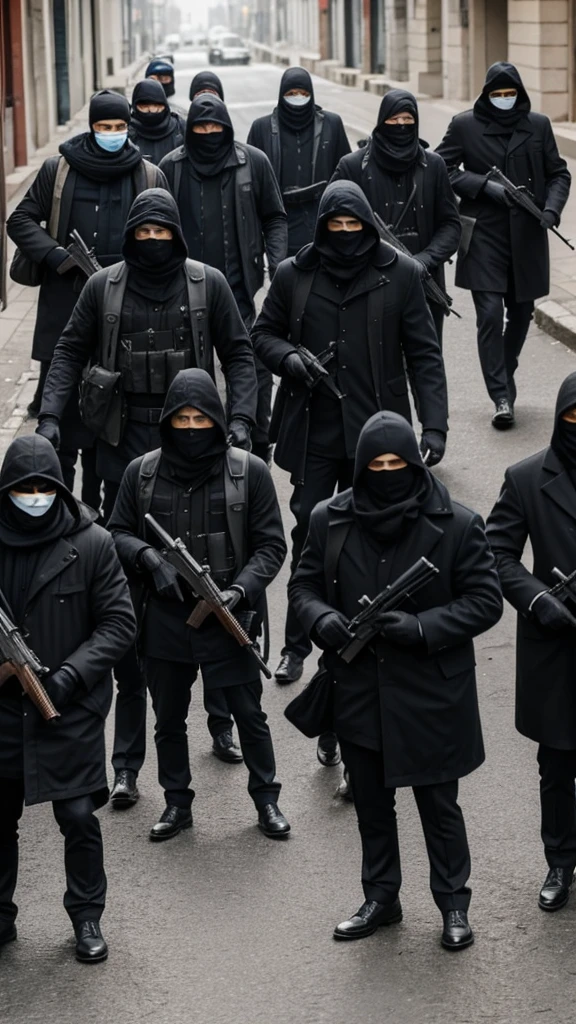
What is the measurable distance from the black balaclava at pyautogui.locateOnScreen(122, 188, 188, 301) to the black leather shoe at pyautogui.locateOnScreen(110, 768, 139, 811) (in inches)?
78.2

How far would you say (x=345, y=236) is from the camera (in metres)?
7.77

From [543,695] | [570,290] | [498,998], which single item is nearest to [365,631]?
[543,695]

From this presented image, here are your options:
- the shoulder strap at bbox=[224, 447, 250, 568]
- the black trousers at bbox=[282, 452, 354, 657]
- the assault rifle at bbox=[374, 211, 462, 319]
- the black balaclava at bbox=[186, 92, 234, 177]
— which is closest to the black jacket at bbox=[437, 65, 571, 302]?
the assault rifle at bbox=[374, 211, 462, 319]

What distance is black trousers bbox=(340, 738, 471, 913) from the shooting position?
609cm

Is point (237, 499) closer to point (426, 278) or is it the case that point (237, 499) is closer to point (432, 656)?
point (432, 656)

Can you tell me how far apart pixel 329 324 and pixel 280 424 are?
551mm

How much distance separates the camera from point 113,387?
812 centimetres

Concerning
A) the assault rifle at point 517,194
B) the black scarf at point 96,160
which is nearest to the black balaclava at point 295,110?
the assault rifle at point 517,194

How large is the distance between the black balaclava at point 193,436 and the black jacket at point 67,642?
68cm

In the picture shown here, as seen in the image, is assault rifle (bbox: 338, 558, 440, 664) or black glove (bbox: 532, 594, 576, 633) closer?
assault rifle (bbox: 338, 558, 440, 664)

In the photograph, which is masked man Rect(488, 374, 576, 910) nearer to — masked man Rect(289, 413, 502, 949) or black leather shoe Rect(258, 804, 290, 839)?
masked man Rect(289, 413, 502, 949)

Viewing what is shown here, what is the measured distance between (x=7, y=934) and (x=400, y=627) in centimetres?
161

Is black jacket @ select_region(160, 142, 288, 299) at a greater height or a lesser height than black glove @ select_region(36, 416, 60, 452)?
greater

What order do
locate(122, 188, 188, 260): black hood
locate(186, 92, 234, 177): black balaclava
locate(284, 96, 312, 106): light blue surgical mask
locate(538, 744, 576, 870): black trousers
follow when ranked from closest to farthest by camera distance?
locate(538, 744, 576, 870): black trousers
locate(122, 188, 188, 260): black hood
locate(186, 92, 234, 177): black balaclava
locate(284, 96, 312, 106): light blue surgical mask
